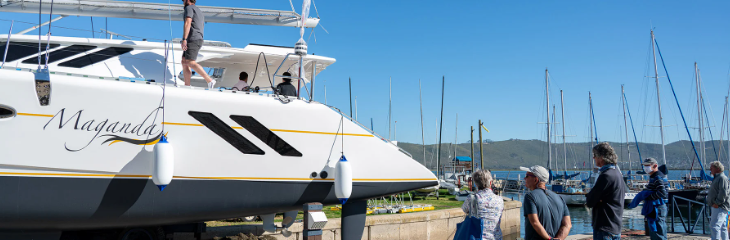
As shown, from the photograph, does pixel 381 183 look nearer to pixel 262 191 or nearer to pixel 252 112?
pixel 262 191

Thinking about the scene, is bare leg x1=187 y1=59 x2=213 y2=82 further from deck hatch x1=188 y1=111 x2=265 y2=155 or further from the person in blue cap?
the person in blue cap

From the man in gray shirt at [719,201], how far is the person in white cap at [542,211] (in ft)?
13.4

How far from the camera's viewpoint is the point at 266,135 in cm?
604

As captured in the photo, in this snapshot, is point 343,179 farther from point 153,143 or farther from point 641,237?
point 641,237

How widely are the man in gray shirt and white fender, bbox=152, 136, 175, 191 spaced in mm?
7120

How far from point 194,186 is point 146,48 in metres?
2.32

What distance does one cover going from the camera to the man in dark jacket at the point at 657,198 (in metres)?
6.17

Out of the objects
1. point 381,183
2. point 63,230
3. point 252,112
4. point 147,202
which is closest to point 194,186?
point 147,202

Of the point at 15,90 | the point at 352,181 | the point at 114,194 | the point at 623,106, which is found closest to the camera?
the point at 15,90

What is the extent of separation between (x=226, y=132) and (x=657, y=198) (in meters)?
5.79

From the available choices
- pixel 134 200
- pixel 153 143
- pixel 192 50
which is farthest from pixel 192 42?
pixel 134 200

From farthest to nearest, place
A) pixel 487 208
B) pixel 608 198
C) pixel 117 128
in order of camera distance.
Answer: pixel 117 128
pixel 608 198
pixel 487 208

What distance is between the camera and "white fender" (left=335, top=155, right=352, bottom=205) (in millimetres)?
6180

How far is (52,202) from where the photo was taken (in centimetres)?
523
